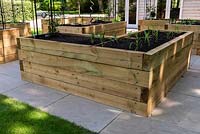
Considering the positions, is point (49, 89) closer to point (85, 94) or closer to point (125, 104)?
point (85, 94)

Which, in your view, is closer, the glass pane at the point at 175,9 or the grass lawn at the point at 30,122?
the grass lawn at the point at 30,122

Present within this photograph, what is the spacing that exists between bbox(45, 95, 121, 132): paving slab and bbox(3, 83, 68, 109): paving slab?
14 centimetres

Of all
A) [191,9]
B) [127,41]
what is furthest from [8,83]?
[191,9]

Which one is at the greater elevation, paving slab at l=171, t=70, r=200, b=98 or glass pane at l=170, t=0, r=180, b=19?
glass pane at l=170, t=0, r=180, b=19

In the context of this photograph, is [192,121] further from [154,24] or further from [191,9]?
[191,9]

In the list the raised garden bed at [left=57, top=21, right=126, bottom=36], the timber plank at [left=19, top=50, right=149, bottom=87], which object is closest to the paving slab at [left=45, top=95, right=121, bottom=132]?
the timber plank at [left=19, top=50, right=149, bottom=87]

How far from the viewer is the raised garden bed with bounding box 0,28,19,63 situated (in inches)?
184

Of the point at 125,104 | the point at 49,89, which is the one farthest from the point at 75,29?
the point at 125,104

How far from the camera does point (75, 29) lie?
503cm

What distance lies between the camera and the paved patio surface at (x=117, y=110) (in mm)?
2266

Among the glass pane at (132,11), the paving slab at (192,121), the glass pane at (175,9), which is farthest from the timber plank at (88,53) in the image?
the glass pane at (132,11)

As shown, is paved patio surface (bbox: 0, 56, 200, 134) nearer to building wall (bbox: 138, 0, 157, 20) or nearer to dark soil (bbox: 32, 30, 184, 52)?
dark soil (bbox: 32, 30, 184, 52)

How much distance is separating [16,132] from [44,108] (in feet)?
1.84

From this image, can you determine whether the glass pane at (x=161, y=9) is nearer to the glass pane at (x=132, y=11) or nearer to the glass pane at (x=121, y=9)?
the glass pane at (x=132, y=11)
